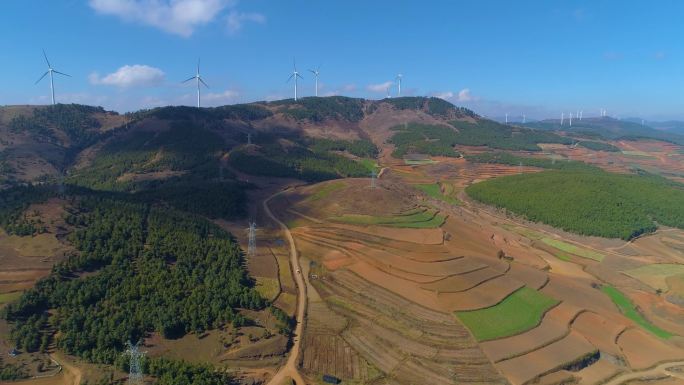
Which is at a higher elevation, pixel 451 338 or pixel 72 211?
pixel 72 211

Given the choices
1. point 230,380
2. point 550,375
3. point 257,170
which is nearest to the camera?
point 230,380

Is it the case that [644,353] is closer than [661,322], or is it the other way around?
[644,353]

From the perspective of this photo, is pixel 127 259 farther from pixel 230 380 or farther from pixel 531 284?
pixel 531 284

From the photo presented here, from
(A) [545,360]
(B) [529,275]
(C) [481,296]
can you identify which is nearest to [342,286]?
(C) [481,296]

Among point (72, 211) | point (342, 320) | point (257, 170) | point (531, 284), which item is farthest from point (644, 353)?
point (257, 170)

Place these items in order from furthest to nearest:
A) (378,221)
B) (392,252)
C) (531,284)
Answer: (378,221) < (392,252) < (531,284)

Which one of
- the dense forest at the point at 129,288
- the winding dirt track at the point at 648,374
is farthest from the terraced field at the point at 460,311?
the dense forest at the point at 129,288
